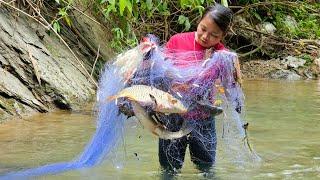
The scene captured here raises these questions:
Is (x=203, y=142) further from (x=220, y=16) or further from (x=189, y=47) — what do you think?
(x=220, y=16)

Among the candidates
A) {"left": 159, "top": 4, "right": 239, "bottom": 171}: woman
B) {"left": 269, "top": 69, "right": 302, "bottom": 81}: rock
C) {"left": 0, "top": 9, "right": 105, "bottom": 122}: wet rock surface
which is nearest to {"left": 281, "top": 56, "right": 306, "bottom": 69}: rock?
{"left": 269, "top": 69, "right": 302, "bottom": 81}: rock

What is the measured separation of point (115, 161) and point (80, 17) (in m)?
5.42

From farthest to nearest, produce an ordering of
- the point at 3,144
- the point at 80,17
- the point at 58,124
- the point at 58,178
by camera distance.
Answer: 1. the point at 80,17
2. the point at 58,124
3. the point at 3,144
4. the point at 58,178

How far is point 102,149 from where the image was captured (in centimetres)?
418

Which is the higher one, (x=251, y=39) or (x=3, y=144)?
(x=251, y=39)

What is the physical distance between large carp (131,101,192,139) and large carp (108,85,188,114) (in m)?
0.05

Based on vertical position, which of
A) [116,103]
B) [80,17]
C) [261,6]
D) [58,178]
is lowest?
[58,178]

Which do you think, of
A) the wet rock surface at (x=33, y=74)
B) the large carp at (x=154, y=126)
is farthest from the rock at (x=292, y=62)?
the large carp at (x=154, y=126)

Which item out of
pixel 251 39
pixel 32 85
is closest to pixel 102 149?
pixel 32 85

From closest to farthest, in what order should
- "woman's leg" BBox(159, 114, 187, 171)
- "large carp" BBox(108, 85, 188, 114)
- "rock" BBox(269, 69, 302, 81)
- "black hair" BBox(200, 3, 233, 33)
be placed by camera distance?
"large carp" BBox(108, 85, 188, 114) < "black hair" BBox(200, 3, 233, 33) < "woman's leg" BBox(159, 114, 187, 171) < "rock" BBox(269, 69, 302, 81)

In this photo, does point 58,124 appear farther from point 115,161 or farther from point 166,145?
point 166,145

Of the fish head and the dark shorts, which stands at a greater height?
the fish head

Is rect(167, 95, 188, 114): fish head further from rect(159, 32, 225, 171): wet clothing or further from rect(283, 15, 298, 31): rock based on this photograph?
rect(283, 15, 298, 31): rock

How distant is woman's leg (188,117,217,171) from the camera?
412cm
